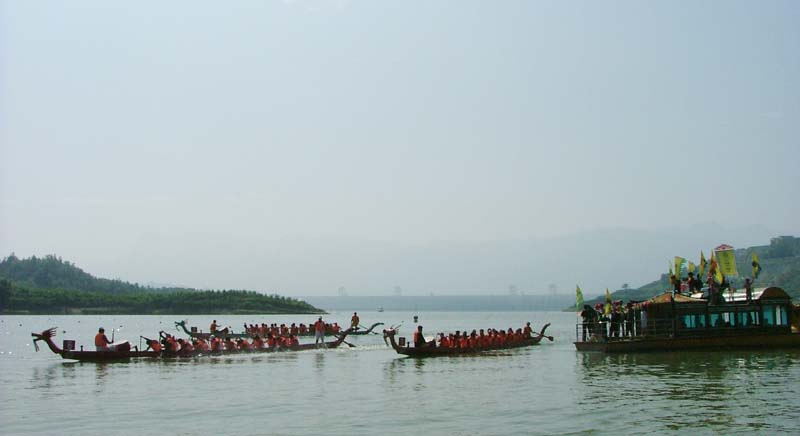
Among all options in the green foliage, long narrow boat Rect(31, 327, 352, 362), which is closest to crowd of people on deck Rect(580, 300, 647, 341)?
long narrow boat Rect(31, 327, 352, 362)

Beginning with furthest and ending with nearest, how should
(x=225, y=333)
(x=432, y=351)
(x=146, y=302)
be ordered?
(x=146, y=302)
(x=225, y=333)
(x=432, y=351)

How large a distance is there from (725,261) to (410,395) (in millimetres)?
24763

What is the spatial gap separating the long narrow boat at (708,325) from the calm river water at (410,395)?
2.78ft

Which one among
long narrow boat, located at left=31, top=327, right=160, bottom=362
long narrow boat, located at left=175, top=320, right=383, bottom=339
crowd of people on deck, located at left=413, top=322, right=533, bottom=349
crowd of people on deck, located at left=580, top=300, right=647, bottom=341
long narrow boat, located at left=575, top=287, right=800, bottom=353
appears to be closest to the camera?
long narrow boat, located at left=31, top=327, right=160, bottom=362

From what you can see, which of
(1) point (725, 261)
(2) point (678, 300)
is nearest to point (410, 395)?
(2) point (678, 300)

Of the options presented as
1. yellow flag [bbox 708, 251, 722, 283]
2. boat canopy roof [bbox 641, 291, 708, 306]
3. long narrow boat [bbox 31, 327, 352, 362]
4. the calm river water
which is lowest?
the calm river water

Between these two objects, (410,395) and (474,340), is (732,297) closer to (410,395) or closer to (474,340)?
(474,340)

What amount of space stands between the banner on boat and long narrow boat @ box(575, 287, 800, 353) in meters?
1.74

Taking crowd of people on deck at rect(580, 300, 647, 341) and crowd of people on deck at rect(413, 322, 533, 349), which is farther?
crowd of people on deck at rect(413, 322, 533, 349)

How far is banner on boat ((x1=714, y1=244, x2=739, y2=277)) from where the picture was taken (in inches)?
1865

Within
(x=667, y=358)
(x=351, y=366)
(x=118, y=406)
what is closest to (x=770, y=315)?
(x=667, y=358)

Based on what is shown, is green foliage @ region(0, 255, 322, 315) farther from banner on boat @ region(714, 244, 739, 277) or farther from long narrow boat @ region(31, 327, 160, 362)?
banner on boat @ region(714, 244, 739, 277)

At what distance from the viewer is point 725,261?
47562 mm

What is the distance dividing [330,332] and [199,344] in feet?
107
